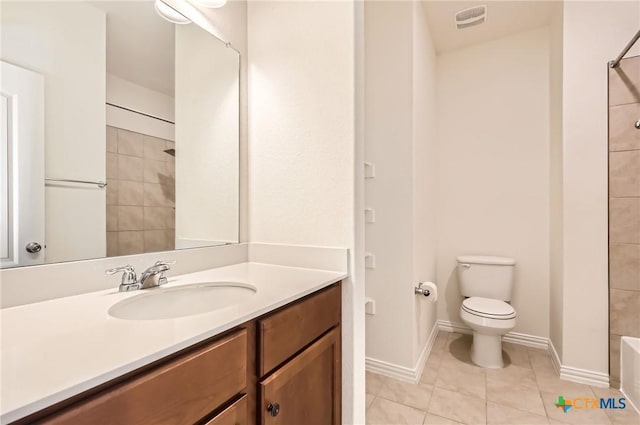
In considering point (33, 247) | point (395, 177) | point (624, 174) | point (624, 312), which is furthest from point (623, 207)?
point (33, 247)

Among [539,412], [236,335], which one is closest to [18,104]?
[236,335]

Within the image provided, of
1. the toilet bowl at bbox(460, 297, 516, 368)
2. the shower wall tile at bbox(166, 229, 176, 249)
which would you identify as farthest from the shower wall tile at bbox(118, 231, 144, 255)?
the toilet bowl at bbox(460, 297, 516, 368)

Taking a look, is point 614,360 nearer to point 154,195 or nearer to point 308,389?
point 308,389

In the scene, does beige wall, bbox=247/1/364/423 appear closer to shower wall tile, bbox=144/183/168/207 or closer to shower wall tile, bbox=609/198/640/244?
shower wall tile, bbox=144/183/168/207

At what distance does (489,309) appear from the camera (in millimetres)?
2047

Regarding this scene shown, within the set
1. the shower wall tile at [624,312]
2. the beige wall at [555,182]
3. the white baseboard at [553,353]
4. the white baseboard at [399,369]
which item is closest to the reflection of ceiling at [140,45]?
the white baseboard at [399,369]

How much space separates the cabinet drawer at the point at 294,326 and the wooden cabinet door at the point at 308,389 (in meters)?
0.03

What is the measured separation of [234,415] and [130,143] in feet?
3.10

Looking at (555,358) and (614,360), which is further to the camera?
(555,358)

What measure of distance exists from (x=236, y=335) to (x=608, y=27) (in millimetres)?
2614

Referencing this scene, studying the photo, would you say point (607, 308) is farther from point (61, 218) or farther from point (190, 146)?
point (61, 218)

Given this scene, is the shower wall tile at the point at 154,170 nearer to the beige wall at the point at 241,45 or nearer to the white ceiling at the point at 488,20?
the beige wall at the point at 241,45

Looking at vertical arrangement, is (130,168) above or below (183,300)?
above

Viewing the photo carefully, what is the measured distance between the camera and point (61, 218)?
0.91 meters
